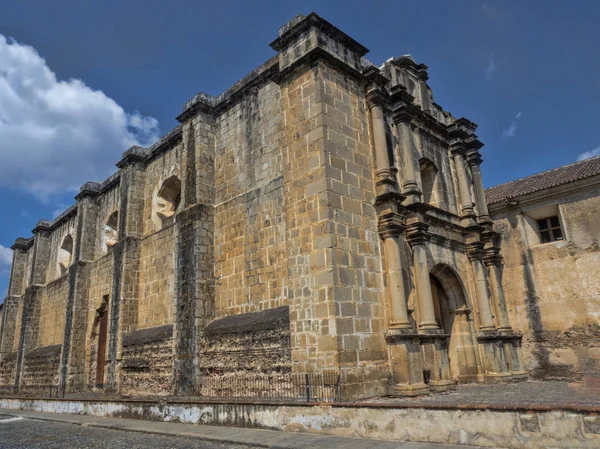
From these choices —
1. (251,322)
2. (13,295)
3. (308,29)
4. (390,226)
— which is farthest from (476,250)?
(13,295)

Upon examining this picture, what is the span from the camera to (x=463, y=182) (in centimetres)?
1461

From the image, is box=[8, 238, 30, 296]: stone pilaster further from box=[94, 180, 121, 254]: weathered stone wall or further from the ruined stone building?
the ruined stone building

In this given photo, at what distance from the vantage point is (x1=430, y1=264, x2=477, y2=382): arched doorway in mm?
12461

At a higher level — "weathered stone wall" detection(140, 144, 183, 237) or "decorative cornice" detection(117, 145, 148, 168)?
"decorative cornice" detection(117, 145, 148, 168)

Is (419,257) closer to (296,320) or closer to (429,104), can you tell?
(296,320)

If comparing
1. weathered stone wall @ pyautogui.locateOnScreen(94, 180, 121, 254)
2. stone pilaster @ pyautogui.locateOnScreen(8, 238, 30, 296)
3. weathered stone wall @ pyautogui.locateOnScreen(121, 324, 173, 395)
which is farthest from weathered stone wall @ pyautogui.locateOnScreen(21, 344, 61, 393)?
weathered stone wall @ pyautogui.locateOnScreen(121, 324, 173, 395)

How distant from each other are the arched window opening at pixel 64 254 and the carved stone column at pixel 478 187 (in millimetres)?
19719

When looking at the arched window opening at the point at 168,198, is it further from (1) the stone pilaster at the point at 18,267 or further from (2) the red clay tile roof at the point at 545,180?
(1) the stone pilaster at the point at 18,267

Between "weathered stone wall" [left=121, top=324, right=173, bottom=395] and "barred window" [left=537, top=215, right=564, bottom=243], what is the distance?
11.8m

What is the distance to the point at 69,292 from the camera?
63.5 feet

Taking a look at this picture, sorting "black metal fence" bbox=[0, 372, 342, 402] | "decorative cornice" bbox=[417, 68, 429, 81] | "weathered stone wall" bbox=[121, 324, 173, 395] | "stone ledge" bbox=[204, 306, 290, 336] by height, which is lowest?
"black metal fence" bbox=[0, 372, 342, 402]

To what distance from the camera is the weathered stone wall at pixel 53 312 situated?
21484 mm

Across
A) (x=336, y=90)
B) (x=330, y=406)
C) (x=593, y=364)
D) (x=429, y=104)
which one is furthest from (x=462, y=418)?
(x=429, y=104)

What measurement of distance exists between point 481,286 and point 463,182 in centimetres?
341
